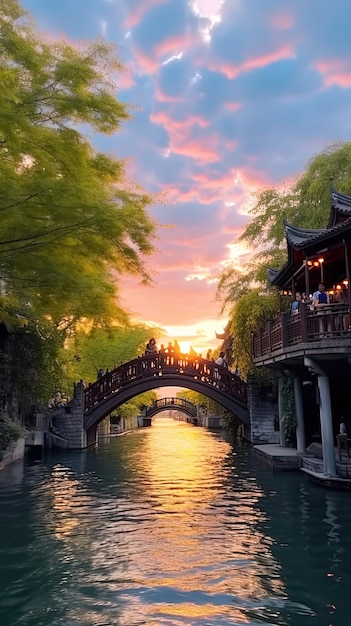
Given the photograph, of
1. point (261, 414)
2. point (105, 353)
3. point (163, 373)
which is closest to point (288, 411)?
point (261, 414)

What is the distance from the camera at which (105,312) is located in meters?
11.6

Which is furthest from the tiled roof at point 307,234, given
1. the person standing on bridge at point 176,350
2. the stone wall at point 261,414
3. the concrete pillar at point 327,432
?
the person standing on bridge at point 176,350

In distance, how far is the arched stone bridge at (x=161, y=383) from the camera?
26422 mm

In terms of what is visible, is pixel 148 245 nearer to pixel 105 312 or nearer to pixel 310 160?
pixel 105 312

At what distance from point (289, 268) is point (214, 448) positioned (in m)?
12.7

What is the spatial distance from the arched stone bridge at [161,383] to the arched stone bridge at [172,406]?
34.9m

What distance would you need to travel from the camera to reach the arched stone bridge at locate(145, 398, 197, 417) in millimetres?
61875

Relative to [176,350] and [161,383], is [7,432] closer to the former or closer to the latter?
[161,383]

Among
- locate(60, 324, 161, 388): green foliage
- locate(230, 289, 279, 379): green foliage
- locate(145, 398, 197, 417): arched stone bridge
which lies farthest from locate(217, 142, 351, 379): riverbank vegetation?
locate(145, 398, 197, 417): arched stone bridge

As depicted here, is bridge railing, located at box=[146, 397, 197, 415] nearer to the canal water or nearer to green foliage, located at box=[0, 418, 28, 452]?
green foliage, located at box=[0, 418, 28, 452]

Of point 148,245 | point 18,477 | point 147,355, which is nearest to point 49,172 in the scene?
point 148,245

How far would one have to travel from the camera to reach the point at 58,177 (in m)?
9.80

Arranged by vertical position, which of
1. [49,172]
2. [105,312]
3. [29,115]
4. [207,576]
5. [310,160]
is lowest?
[207,576]

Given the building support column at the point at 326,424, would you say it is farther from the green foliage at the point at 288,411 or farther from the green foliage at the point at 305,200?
the green foliage at the point at 305,200
